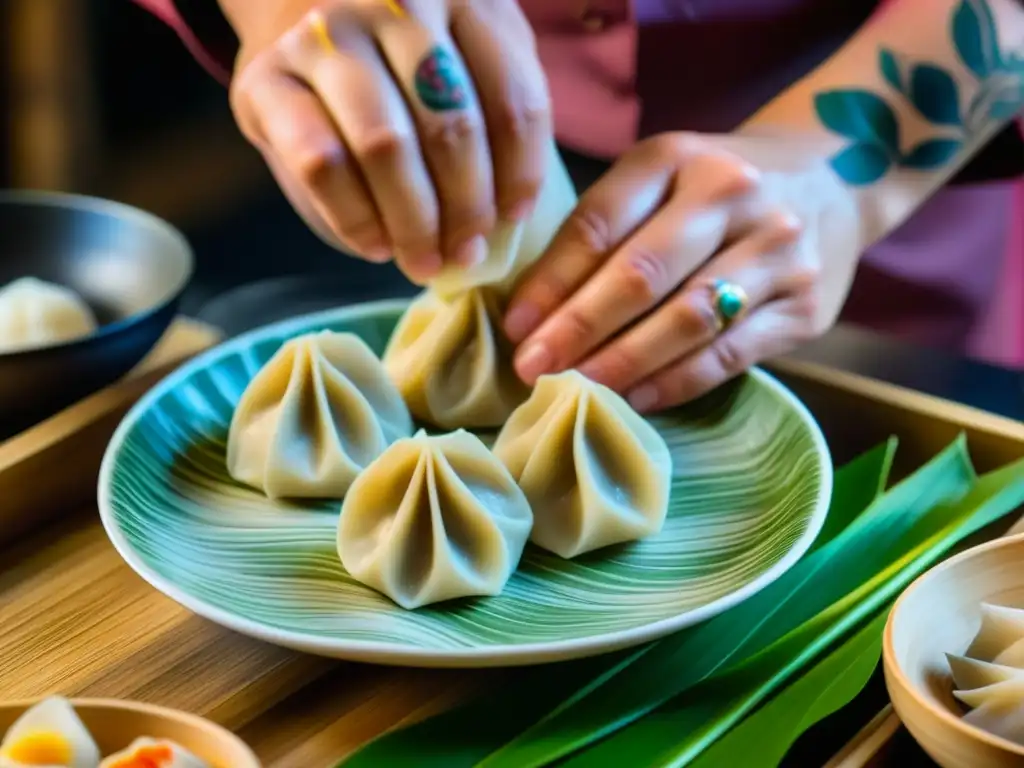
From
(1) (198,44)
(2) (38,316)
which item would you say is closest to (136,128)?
(1) (198,44)

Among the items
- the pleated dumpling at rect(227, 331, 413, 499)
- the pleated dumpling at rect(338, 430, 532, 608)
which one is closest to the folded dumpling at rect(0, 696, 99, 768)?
the pleated dumpling at rect(338, 430, 532, 608)

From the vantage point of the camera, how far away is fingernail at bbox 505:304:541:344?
1.06m

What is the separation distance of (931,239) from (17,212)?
1223 mm

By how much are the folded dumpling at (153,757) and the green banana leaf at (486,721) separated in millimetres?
154

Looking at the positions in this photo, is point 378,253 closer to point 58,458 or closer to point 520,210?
point 520,210

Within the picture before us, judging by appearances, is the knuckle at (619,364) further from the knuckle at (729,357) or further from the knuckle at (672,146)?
the knuckle at (672,146)

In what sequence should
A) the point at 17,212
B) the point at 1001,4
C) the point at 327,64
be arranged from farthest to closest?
the point at 17,212, the point at 1001,4, the point at 327,64

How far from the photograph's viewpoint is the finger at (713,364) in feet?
3.51

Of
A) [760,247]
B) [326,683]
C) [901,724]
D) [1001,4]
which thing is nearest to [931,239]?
[1001,4]

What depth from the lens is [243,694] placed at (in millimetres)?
809

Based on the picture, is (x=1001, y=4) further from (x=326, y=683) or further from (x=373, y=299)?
(x=326, y=683)

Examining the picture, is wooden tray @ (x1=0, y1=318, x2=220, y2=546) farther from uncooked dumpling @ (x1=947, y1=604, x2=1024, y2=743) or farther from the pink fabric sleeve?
uncooked dumpling @ (x1=947, y1=604, x2=1024, y2=743)

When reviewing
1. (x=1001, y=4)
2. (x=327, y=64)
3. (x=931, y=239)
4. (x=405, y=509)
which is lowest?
(x=931, y=239)

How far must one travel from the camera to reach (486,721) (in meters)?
0.77
